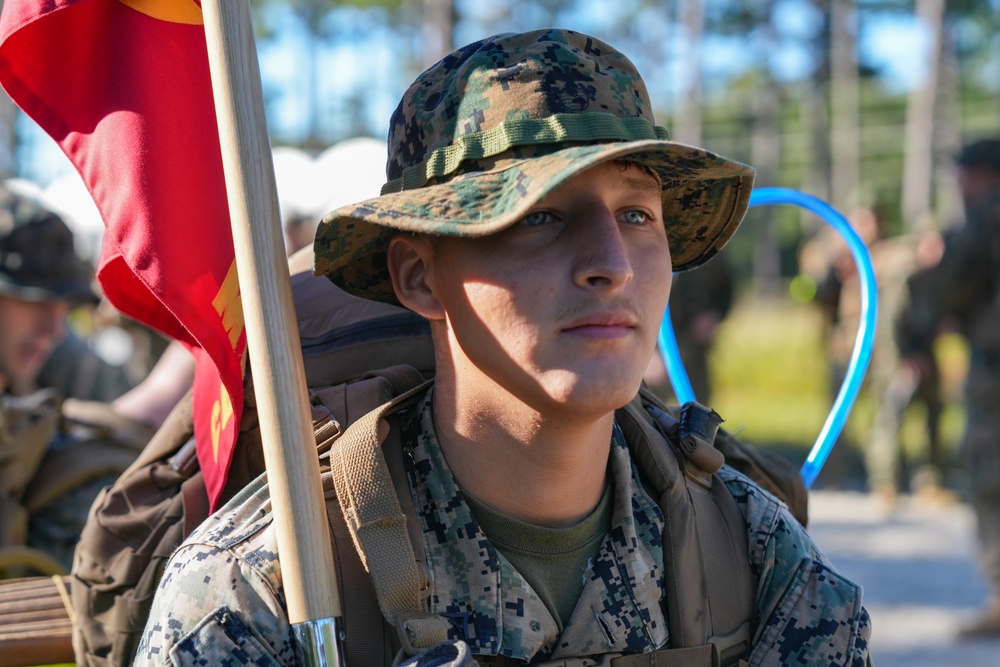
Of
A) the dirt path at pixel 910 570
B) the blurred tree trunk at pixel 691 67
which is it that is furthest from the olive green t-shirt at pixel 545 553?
the blurred tree trunk at pixel 691 67

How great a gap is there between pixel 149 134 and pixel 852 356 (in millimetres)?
1558

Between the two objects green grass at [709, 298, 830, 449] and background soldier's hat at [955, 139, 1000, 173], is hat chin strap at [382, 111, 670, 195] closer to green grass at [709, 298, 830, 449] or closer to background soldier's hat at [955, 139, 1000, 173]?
background soldier's hat at [955, 139, 1000, 173]

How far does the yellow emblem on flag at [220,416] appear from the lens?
238 cm

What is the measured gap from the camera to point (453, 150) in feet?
6.61

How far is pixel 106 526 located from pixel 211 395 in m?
0.34

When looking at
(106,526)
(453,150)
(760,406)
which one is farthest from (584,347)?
(760,406)

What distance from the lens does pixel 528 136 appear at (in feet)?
6.46

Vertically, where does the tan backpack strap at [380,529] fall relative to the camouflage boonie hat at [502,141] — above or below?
below

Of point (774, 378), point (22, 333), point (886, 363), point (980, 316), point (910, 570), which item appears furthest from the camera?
point (774, 378)

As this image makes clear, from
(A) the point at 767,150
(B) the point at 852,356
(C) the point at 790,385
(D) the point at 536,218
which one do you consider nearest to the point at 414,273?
(D) the point at 536,218

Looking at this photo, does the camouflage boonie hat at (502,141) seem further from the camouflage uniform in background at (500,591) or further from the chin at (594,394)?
the camouflage uniform in background at (500,591)

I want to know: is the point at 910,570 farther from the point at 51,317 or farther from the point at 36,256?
the point at 36,256

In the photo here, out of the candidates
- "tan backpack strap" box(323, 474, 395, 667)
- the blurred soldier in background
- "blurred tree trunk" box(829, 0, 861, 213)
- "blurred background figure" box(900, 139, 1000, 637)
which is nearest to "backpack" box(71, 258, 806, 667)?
"tan backpack strap" box(323, 474, 395, 667)

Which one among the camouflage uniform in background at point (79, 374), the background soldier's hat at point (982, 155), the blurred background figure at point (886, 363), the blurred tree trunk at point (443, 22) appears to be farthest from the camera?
the blurred tree trunk at point (443, 22)
